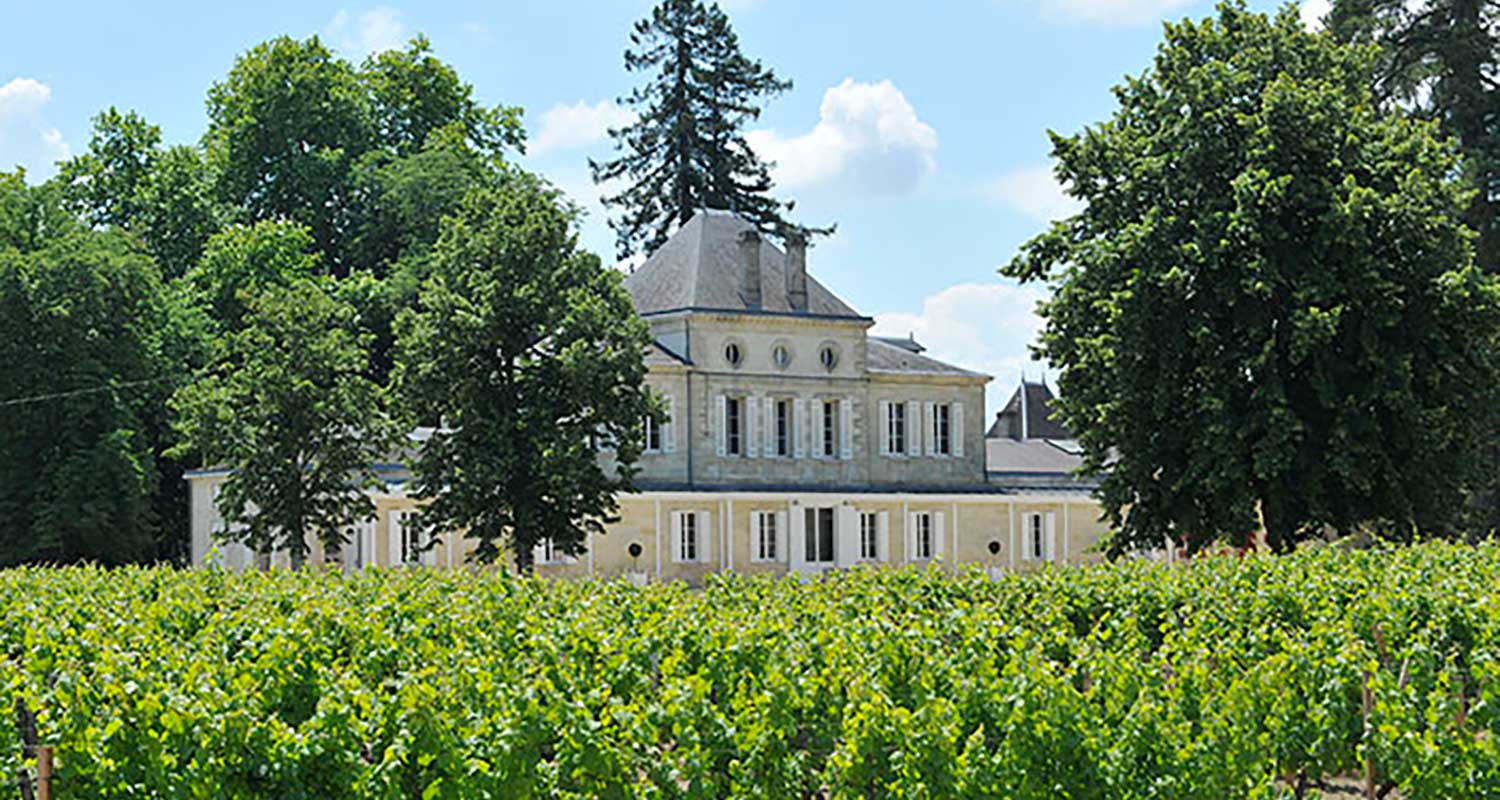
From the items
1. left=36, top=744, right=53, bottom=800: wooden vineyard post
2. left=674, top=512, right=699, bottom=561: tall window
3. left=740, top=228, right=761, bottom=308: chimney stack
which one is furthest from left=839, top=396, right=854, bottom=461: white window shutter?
left=36, top=744, right=53, bottom=800: wooden vineyard post

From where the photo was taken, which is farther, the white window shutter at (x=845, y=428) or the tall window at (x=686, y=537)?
the white window shutter at (x=845, y=428)

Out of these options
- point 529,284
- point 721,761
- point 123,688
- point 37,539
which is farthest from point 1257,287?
point 37,539

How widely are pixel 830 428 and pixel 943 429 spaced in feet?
11.7

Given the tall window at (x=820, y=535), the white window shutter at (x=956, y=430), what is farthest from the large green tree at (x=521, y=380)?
the white window shutter at (x=956, y=430)

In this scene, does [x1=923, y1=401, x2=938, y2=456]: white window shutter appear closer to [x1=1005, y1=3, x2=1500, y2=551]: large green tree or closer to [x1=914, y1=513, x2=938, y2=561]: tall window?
[x1=914, y1=513, x2=938, y2=561]: tall window

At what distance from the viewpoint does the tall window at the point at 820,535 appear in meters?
49.7

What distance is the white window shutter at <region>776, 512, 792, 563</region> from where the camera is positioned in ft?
162

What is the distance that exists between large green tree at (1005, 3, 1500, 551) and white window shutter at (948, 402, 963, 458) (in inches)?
826

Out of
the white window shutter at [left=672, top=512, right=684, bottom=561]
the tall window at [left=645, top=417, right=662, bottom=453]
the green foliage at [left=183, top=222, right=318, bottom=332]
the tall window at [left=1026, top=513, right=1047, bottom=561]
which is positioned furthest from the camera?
the tall window at [left=1026, top=513, right=1047, bottom=561]

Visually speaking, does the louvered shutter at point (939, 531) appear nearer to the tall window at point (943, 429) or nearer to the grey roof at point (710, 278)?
the tall window at point (943, 429)

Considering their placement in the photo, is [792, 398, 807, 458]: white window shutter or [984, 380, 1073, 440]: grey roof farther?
[984, 380, 1073, 440]: grey roof

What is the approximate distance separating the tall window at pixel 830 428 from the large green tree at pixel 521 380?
1439cm

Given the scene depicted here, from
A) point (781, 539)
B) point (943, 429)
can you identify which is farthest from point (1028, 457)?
point (781, 539)

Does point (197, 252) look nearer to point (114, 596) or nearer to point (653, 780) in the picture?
point (114, 596)
